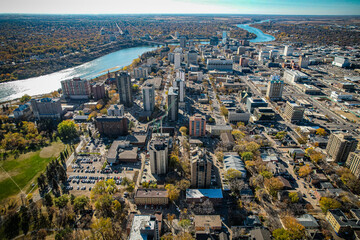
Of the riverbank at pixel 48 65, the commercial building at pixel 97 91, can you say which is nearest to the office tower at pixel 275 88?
the commercial building at pixel 97 91

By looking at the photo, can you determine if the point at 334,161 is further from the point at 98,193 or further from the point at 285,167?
the point at 98,193

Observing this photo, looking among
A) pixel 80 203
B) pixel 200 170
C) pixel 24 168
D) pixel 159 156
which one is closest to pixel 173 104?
pixel 159 156

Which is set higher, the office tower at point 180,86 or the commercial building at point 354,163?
the office tower at point 180,86

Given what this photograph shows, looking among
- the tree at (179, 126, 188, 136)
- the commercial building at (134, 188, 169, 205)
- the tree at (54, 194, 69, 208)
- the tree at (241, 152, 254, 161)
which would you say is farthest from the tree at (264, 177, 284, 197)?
the tree at (54, 194, 69, 208)

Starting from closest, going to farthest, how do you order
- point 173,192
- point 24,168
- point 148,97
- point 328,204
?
point 328,204 → point 173,192 → point 24,168 → point 148,97

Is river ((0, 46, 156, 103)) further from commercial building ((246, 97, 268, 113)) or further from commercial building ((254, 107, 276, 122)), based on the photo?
commercial building ((254, 107, 276, 122))

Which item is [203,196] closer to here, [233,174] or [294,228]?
[233,174]

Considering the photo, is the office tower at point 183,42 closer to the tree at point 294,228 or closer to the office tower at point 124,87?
the office tower at point 124,87
